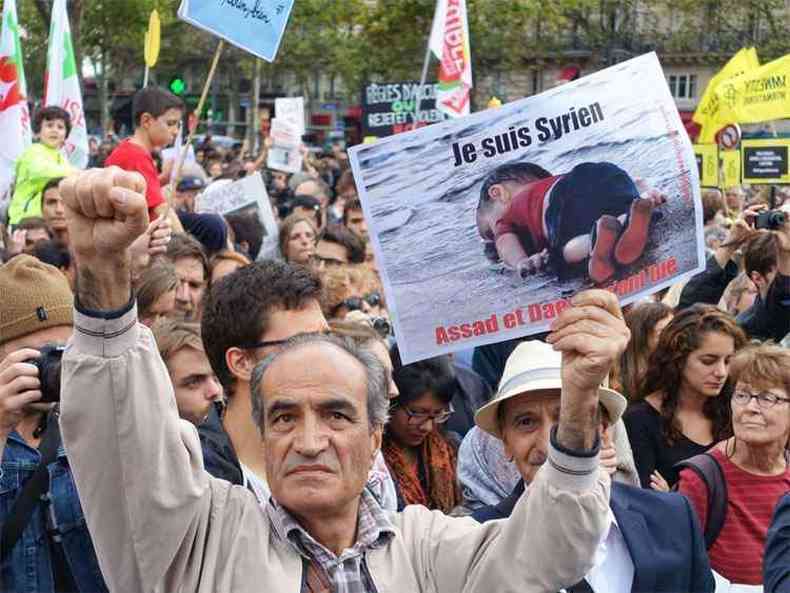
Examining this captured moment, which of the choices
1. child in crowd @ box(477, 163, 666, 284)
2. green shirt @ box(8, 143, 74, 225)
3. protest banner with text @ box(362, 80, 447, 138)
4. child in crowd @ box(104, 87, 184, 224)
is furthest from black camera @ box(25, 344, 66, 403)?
protest banner with text @ box(362, 80, 447, 138)

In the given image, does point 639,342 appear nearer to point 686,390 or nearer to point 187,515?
point 686,390

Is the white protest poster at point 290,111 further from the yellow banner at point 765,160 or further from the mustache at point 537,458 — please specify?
the mustache at point 537,458

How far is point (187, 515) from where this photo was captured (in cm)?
254

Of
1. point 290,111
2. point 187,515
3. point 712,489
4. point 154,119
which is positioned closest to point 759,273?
point 712,489

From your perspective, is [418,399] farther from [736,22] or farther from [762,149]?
[736,22]

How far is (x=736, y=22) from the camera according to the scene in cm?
4591

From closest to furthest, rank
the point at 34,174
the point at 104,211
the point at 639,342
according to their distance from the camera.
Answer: the point at 104,211 < the point at 639,342 < the point at 34,174

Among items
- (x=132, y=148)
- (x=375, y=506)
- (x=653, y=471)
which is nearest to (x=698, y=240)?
(x=375, y=506)

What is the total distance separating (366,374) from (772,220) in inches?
152

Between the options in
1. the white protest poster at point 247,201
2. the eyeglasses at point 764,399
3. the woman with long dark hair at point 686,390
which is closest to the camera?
the eyeglasses at point 764,399

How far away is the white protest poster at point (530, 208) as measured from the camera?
352 cm


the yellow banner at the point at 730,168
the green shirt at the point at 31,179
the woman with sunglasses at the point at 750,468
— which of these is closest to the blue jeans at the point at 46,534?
the woman with sunglasses at the point at 750,468

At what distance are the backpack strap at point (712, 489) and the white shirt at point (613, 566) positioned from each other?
994mm

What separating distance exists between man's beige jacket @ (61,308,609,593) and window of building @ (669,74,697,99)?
6324 centimetres
